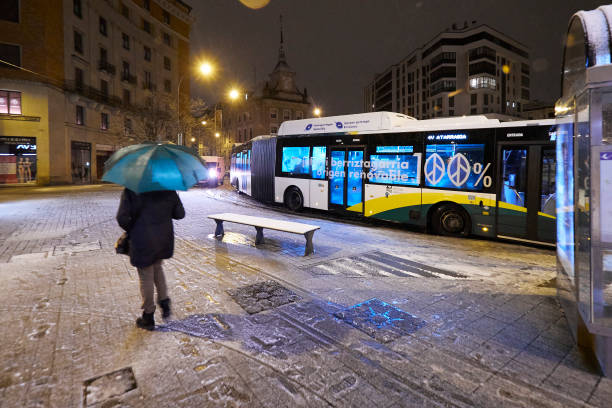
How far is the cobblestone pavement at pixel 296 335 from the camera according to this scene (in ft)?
9.75

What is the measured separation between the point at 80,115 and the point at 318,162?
3062 cm

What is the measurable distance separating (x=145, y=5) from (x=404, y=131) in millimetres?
45627

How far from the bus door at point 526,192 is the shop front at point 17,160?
3436cm

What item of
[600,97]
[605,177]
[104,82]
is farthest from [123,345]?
[104,82]

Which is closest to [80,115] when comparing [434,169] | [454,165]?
[434,169]

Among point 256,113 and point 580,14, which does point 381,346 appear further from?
point 256,113

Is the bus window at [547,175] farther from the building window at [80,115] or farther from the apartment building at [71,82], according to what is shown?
the building window at [80,115]

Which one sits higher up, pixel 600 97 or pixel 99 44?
pixel 99 44

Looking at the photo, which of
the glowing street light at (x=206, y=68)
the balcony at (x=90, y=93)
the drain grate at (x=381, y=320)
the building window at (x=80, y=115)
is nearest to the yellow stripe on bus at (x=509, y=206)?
the drain grate at (x=381, y=320)

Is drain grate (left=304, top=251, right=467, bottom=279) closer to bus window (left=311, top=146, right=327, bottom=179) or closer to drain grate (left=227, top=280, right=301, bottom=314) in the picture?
drain grate (left=227, top=280, right=301, bottom=314)

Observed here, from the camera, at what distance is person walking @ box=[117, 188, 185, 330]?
3926 millimetres

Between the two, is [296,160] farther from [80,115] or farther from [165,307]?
[80,115]

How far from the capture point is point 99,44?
115 feet

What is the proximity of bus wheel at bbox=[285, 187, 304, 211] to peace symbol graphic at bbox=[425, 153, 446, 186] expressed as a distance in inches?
213
